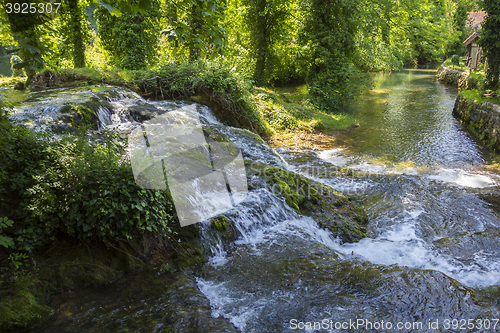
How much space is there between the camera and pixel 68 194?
13.1 feet

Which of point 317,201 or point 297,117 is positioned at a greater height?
point 297,117

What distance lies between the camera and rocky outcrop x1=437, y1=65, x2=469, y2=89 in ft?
81.5

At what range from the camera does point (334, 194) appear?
7.62 m

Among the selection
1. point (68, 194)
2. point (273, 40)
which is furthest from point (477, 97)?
point (68, 194)

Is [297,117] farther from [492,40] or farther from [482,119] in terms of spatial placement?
[492,40]

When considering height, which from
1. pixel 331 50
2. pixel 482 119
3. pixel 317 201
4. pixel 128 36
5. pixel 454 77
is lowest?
pixel 317 201

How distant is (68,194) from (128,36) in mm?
12700

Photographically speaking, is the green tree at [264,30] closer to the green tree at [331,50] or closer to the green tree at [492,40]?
the green tree at [331,50]

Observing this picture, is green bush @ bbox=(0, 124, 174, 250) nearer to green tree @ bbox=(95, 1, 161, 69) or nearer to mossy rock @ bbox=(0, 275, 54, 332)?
mossy rock @ bbox=(0, 275, 54, 332)

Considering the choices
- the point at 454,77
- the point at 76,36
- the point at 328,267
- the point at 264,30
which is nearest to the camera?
the point at 328,267

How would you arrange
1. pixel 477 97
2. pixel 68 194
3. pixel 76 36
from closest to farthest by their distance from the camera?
pixel 68 194 → pixel 477 97 → pixel 76 36

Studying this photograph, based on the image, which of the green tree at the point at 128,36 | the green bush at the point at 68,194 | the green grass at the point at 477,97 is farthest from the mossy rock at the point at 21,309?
the green grass at the point at 477,97

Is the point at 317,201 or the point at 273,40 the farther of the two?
the point at 273,40

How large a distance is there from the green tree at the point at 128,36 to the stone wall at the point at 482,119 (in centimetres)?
1440
